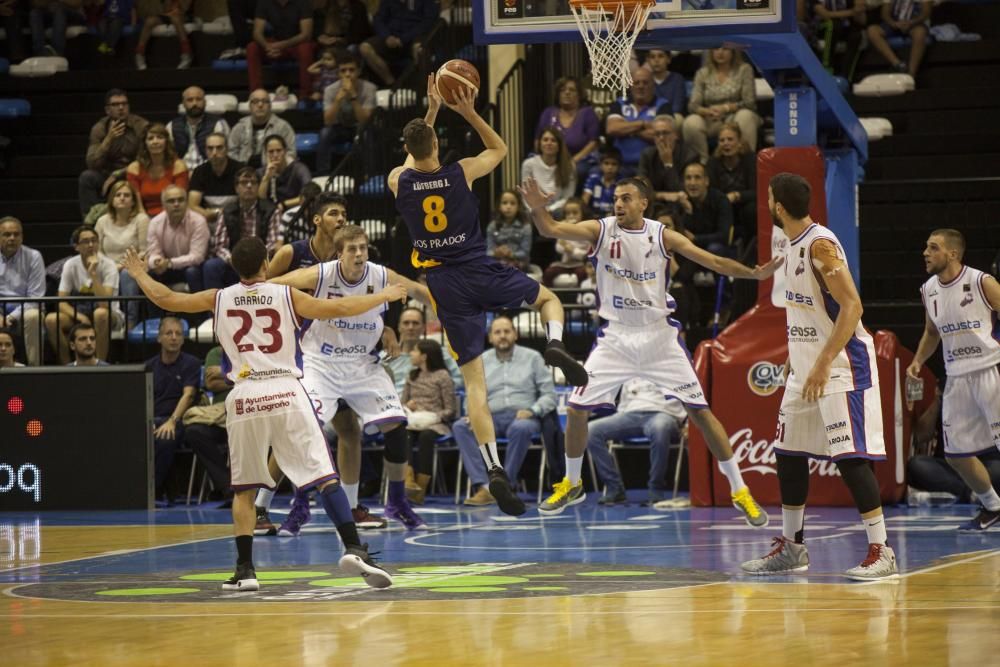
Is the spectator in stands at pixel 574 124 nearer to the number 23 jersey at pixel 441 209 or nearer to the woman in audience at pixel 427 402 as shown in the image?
the woman in audience at pixel 427 402

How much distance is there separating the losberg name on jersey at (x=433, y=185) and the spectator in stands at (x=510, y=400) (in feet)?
15.1

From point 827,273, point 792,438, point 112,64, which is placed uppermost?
point 112,64

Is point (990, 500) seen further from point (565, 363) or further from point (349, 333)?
point (349, 333)

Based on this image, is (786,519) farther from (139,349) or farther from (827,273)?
(139,349)

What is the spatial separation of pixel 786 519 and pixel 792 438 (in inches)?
18.7

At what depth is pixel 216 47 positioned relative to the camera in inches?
808

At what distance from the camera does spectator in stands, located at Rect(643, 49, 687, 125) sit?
1653 cm

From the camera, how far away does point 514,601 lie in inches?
295

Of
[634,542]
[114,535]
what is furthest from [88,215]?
[634,542]

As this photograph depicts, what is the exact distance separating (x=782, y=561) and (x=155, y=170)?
1018cm

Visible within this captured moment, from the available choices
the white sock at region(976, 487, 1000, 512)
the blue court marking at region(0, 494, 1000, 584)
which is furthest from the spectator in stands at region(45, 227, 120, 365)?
the white sock at region(976, 487, 1000, 512)

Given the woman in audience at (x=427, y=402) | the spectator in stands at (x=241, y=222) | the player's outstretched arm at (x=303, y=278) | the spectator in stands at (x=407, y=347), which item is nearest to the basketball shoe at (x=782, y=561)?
the player's outstretched arm at (x=303, y=278)

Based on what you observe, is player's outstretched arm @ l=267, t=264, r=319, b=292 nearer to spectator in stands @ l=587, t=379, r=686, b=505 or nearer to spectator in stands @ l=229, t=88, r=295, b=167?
spectator in stands @ l=587, t=379, r=686, b=505

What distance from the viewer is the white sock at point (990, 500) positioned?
10.6 meters
